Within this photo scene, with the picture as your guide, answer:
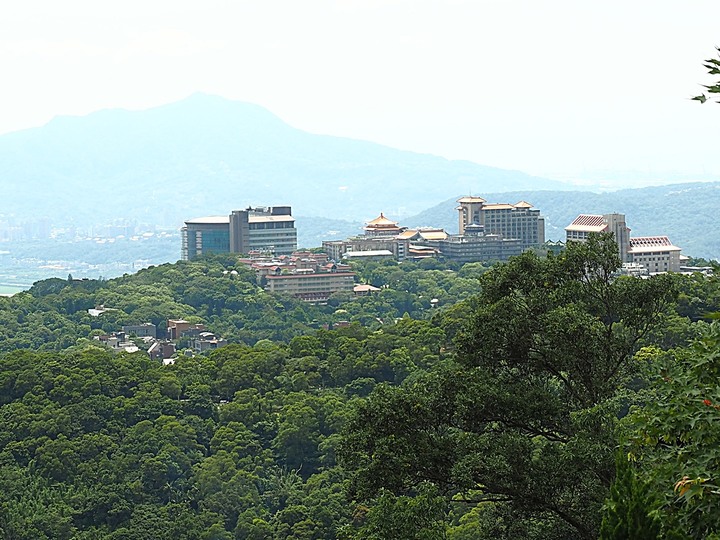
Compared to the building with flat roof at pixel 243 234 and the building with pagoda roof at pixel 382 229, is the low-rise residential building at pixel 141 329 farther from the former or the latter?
the building with pagoda roof at pixel 382 229

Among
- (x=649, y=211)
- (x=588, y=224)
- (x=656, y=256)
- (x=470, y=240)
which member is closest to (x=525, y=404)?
(x=656, y=256)

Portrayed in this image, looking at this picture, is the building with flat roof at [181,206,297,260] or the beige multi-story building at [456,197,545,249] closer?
the beige multi-story building at [456,197,545,249]

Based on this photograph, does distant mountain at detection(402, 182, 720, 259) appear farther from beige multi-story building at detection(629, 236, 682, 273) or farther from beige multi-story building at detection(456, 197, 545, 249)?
beige multi-story building at detection(629, 236, 682, 273)

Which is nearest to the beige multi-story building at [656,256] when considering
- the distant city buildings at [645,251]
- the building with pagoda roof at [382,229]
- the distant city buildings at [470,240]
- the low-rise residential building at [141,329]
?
the distant city buildings at [645,251]

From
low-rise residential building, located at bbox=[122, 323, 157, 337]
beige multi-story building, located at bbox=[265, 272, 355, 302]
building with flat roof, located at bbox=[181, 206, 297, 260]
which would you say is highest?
building with flat roof, located at bbox=[181, 206, 297, 260]

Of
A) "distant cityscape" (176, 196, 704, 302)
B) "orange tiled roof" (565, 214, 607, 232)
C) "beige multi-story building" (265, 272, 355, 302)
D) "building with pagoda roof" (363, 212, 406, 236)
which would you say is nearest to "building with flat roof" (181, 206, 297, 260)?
"distant cityscape" (176, 196, 704, 302)

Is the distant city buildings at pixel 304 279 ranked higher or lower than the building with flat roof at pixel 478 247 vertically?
lower

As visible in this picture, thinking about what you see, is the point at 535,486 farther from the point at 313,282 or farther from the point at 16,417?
the point at 313,282
